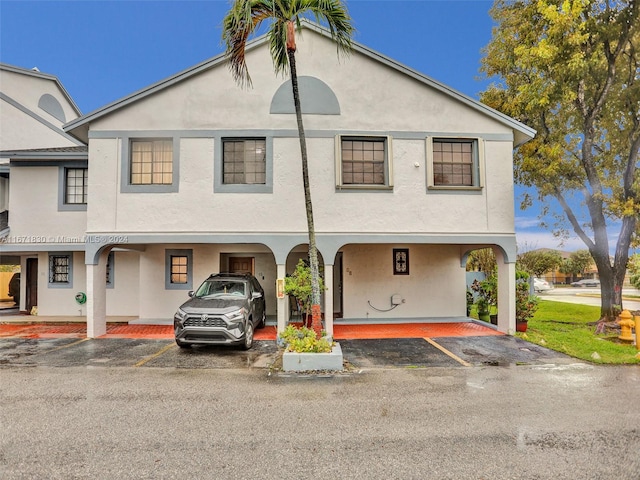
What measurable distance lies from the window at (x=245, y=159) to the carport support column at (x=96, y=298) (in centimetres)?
482

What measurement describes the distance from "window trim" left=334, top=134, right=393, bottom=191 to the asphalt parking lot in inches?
181

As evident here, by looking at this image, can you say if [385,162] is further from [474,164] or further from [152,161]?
[152,161]

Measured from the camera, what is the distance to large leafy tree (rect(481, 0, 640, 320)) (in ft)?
41.7

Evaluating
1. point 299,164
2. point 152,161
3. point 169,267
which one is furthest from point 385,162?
point 169,267

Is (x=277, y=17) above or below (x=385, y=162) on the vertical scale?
above

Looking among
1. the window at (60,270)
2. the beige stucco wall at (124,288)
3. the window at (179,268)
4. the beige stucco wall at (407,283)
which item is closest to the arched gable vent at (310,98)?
the beige stucco wall at (407,283)

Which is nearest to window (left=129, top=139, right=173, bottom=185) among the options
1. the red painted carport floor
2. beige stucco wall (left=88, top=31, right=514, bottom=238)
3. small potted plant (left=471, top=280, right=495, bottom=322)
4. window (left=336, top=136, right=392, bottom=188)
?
beige stucco wall (left=88, top=31, right=514, bottom=238)

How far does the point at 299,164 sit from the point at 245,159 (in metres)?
1.74

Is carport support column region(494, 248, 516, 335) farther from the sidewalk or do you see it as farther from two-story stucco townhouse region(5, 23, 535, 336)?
the sidewalk

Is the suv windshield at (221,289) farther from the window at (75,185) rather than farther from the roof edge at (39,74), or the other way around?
the roof edge at (39,74)

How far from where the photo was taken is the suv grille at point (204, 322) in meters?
9.12

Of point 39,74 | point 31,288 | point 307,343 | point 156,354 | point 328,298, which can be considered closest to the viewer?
point 307,343

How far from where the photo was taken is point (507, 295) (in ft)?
37.8

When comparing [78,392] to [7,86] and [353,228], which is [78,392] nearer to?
[353,228]
